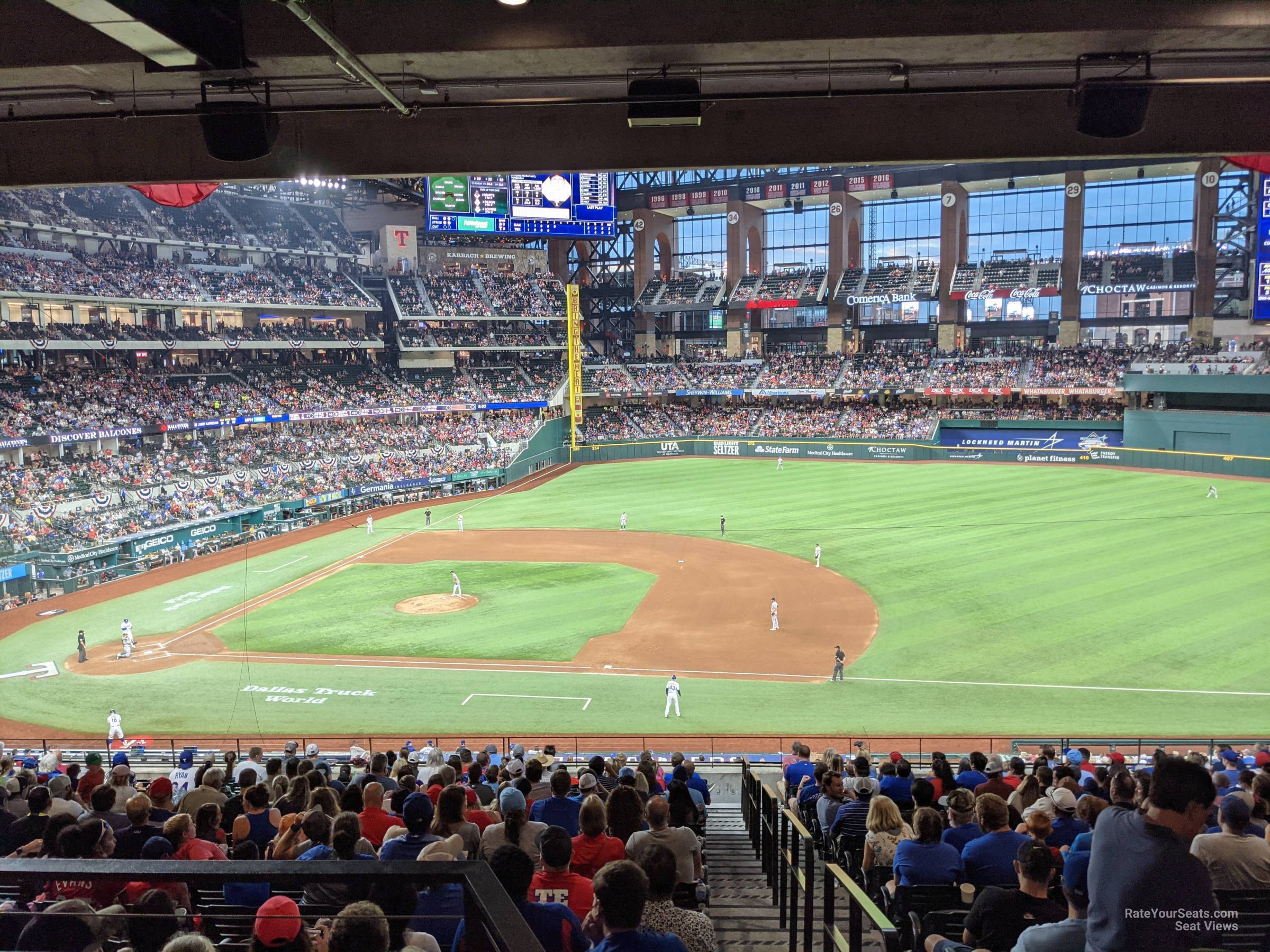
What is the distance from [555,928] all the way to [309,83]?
675cm

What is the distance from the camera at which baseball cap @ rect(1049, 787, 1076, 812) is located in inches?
301

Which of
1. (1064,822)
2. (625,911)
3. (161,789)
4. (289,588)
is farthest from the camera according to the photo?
(289,588)

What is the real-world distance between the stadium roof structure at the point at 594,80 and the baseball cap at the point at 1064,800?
5623 mm

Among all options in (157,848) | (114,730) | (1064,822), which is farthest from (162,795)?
(114,730)

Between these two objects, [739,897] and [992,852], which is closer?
[992,852]

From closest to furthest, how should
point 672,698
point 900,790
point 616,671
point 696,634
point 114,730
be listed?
point 900,790, point 114,730, point 672,698, point 616,671, point 696,634

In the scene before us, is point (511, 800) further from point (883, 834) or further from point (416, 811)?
point (883, 834)

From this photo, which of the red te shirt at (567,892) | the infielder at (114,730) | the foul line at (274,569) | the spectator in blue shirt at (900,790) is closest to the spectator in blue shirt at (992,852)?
the spectator in blue shirt at (900,790)

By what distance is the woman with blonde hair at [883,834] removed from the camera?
6.65 meters

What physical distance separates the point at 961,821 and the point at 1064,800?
131 centimetres

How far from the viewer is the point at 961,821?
277 inches

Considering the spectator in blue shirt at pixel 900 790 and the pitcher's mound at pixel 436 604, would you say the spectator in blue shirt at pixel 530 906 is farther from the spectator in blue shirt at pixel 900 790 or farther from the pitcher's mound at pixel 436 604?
the pitcher's mound at pixel 436 604

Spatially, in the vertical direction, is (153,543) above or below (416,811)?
below

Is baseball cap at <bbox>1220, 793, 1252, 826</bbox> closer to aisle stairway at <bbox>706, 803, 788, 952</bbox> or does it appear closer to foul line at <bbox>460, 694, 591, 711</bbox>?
aisle stairway at <bbox>706, 803, 788, 952</bbox>
